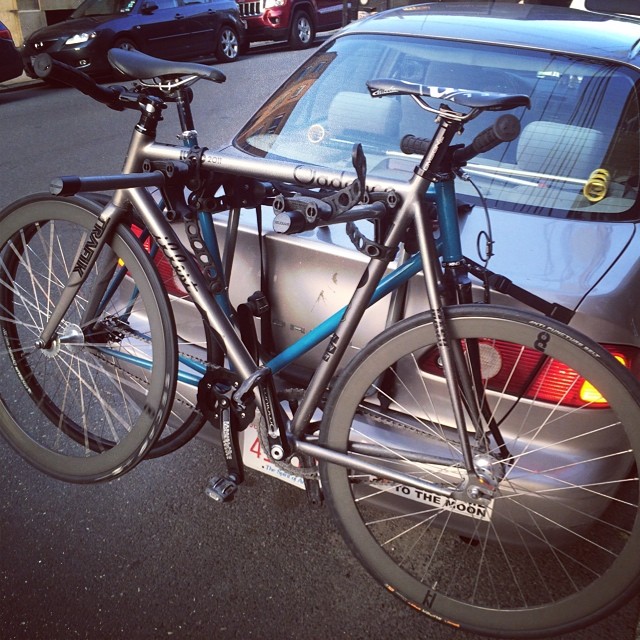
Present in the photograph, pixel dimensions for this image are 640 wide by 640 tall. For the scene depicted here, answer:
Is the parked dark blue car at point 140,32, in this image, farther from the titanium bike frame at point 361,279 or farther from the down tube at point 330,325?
the down tube at point 330,325

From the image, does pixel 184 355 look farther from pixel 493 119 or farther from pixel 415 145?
pixel 493 119

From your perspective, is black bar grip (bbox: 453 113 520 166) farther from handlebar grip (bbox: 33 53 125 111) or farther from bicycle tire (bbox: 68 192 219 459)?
handlebar grip (bbox: 33 53 125 111)

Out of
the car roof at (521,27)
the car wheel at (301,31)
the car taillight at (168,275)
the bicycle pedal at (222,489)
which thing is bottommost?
the car wheel at (301,31)

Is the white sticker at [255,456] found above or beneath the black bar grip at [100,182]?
beneath

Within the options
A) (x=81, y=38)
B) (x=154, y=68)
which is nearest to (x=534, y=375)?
(x=154, y=68)

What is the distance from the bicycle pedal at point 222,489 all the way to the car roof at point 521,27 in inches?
73.9

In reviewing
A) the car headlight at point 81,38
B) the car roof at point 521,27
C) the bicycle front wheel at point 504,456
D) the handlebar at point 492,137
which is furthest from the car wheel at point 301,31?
the bicycle front wheel at point 504,456

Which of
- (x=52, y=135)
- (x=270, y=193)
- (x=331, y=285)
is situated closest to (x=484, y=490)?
(x=331, y=285)

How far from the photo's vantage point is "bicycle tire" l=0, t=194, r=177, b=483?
2.25 m

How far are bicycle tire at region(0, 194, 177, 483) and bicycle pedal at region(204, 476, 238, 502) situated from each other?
34 centimetres

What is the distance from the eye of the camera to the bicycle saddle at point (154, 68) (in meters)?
2.19

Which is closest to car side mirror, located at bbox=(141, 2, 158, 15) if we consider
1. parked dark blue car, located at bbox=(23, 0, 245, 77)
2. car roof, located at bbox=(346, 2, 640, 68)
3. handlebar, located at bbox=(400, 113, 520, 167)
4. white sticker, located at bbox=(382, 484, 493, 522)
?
parked dark blue car, located at bbox=(23, 0, 245, 77)

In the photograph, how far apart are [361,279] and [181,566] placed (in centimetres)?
119

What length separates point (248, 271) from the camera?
241 centimetres
